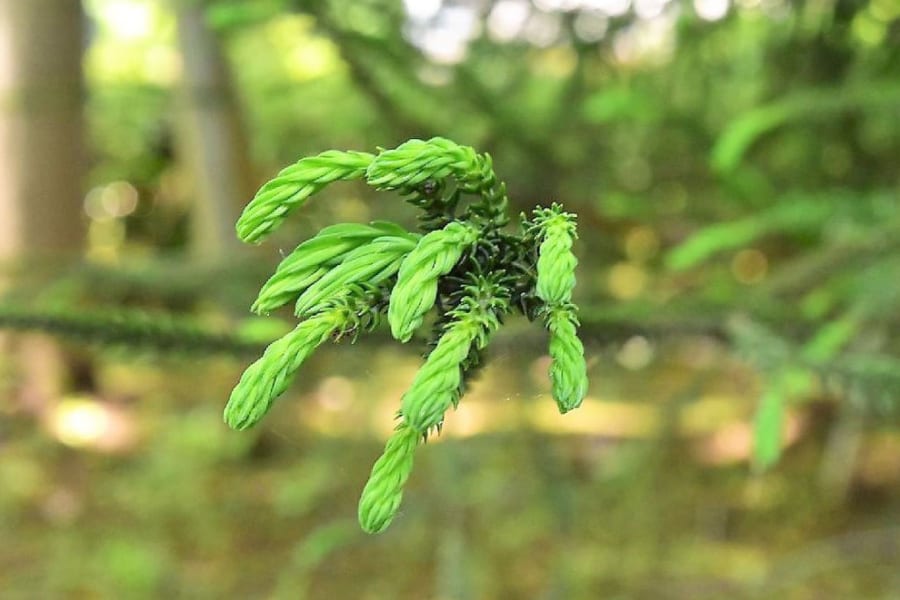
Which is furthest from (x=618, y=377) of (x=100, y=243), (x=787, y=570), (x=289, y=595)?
(x=100, y=243)

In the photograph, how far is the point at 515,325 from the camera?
1.01 meters

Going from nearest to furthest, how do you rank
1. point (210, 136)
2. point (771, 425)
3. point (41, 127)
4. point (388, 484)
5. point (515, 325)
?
point (388, 484) → point (771, 425) → point (515, 325) → point (210, 136) → point (41, 127)

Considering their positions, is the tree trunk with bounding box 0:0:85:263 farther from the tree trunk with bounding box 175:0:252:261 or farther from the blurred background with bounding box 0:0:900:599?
the tree trunk with bounding box 175:0:252:261

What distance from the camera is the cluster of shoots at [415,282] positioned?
0.39 metres

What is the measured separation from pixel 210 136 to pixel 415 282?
2065 millimetres

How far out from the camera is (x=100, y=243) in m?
3.98

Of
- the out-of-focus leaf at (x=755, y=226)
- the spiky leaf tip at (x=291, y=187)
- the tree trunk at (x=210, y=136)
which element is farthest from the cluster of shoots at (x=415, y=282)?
the tree trunk at (x=210, y=136)

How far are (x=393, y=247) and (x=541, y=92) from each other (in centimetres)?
156

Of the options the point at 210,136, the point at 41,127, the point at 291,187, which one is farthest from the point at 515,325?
the point at 41,127

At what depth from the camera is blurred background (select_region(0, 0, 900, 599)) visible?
1.09m

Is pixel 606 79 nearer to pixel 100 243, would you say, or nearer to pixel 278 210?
pixel 278 210

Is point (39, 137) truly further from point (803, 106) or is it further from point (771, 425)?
point (771, 425)

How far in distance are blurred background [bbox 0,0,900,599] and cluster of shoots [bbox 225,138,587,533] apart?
125mm

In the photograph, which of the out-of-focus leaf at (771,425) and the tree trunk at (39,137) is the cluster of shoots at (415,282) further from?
the tree trunk at (39,137)
